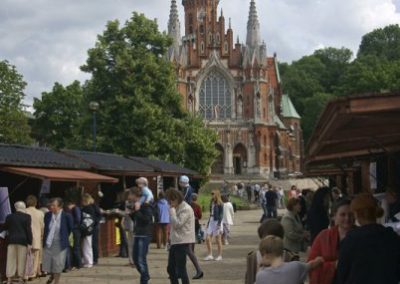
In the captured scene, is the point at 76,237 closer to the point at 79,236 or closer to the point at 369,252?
the point at 79,236

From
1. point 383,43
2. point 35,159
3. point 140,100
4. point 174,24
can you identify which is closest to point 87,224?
point 35,159

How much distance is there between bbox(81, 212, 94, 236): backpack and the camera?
15062 millimetres

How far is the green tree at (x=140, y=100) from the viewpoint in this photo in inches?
1478

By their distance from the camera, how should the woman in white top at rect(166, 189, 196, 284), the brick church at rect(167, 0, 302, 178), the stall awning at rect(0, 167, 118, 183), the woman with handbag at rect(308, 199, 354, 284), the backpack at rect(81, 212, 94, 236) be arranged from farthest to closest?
1. the brick church at rect(167, 0, 302, 178)
2. the backpack at rect(81, 212, 94, 236)
3. the stall awning at rect(0, 167, 118, 183)
4. the woman in white top at rect(166, 189, 196, 284)
5. the woman with handbag at rect(308, 199, 354, 284)

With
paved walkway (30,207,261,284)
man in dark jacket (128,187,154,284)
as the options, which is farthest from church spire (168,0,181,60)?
Result: man in dark jacket (128,187,154,284)

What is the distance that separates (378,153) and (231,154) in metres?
60.3

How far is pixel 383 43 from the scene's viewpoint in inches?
3575

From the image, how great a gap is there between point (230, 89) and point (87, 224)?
60357 millimetres

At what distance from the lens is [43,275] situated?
14.1 metres

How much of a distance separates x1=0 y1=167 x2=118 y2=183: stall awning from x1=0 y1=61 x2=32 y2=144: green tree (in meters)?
30.3

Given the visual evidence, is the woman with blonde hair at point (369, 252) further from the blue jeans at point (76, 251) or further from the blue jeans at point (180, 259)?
the blue jeans at point (76, 251)

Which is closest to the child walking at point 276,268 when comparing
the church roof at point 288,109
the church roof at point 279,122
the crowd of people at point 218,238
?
the crowd of people at point 218,238

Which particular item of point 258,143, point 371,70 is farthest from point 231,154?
point 371,70

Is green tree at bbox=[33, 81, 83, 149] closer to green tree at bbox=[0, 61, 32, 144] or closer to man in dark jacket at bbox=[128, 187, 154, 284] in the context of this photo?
green tree at bbox=[0, 61, 32, 144]
